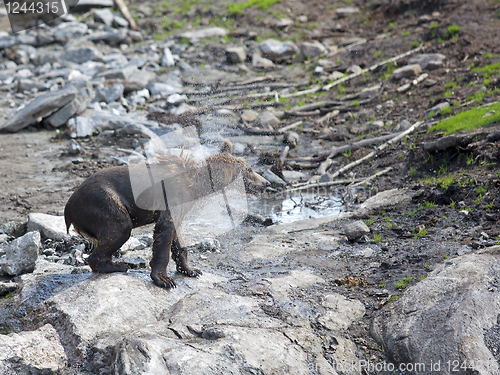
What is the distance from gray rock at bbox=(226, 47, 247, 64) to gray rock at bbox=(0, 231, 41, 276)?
13.5 m

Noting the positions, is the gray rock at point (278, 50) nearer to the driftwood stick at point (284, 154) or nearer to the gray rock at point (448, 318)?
the driftwood stick at point (284, 154)

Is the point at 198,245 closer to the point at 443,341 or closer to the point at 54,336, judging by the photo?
the point at 54,336

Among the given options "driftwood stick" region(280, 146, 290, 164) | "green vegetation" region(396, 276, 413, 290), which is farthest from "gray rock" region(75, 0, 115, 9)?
"green vegetation" region(396, 276, 413, 290)

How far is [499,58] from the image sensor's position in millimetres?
13477

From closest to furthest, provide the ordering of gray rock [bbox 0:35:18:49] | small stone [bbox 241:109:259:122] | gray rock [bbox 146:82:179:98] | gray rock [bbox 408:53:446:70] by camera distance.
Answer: small stone [bbox 241:109:259:122], gray rock [bbox 408:53:446:70], gray rock [bbox 146:82:179:98], gray rock [bbox 0:35:18:49]

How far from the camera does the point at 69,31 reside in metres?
20.5

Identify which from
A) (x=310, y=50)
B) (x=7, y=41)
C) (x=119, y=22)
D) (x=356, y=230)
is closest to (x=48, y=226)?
(x=356, y=230)

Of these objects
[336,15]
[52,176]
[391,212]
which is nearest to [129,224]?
[391,212]

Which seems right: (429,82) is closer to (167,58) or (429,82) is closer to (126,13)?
(167,58)

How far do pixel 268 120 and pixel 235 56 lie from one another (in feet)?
19.5

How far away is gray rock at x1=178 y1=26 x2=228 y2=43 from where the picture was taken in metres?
20.7

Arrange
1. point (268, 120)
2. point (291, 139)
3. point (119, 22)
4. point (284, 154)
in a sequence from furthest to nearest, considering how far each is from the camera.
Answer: point (119, 22)
point (268, 120)
point (291, 139)
point (284, 154)

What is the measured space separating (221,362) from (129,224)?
2.02 meters

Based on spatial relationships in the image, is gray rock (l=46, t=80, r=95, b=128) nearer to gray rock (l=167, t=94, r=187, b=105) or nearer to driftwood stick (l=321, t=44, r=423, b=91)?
gray rock (l=167, t=94, r=187, b=105)
